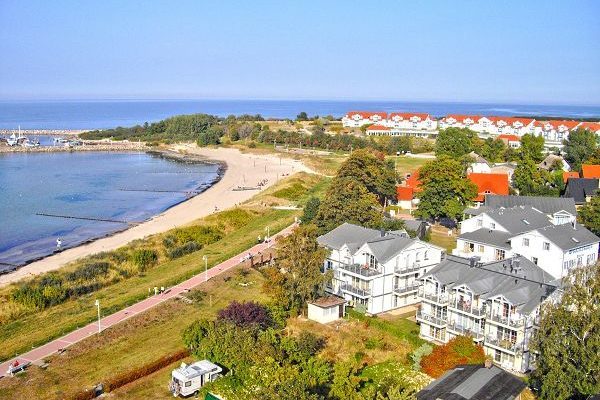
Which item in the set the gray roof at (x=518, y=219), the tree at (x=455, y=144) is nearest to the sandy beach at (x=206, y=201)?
the tree at (x=455, y=144)

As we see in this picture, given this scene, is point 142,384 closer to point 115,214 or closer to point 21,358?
point 21,358

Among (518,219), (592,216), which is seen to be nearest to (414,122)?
(592,216)

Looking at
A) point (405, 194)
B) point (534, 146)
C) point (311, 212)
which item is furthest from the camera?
point (534, 146)

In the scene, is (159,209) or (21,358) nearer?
(21,358)

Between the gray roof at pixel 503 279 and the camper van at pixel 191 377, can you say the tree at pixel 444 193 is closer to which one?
the gray roof at pixel 503 279

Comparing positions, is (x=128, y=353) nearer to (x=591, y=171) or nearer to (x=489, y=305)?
(x=489, y=305)

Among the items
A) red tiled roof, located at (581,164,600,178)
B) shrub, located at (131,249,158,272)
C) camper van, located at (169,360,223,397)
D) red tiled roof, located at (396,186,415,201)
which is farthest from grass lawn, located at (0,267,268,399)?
red tiled roof, located at (581,164,600,178)

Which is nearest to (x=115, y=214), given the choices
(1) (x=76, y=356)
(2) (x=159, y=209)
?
(2) (x=159, y=209)
